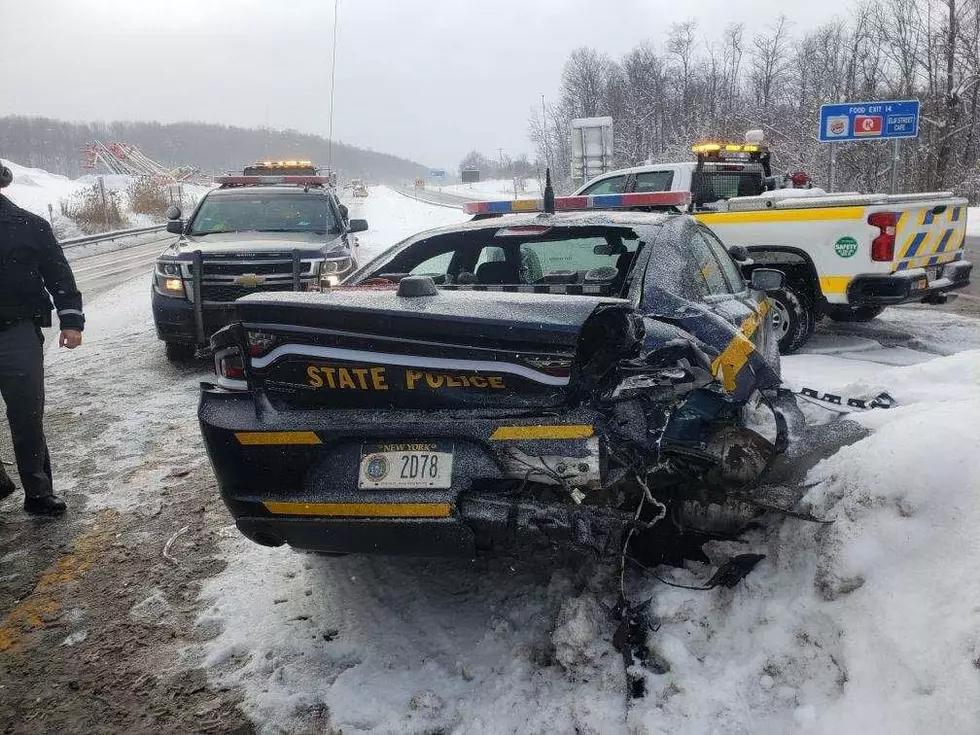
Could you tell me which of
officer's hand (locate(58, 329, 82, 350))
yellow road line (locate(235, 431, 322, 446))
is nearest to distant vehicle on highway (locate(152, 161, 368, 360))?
officer's hand (locate(58, 329, 82, 350))

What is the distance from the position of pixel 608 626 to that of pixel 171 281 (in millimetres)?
5726

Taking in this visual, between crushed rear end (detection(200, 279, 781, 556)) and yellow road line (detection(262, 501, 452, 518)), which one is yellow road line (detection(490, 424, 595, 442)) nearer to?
crushed rear end (detection(200, 279, 781, 556))

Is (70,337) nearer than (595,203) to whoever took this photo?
Yes

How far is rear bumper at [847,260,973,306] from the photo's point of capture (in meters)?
6.28

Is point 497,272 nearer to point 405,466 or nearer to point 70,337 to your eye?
point 405,466

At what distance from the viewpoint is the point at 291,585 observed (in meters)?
3.04

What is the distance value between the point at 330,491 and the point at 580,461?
855 mm

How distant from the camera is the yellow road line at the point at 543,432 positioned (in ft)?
7.25

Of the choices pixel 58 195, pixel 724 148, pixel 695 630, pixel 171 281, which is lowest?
pixel 695 630

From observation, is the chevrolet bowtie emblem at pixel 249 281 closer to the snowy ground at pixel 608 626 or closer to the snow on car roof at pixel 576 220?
the snow on car roof at pixel 576 220

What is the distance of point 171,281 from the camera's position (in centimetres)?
668

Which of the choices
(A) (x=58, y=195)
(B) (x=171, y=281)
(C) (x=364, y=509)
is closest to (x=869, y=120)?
(B) (x=171, y=281)

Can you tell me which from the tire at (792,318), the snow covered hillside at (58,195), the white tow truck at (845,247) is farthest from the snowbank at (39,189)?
the tire at (792,318)

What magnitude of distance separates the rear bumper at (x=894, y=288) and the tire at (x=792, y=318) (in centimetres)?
47
